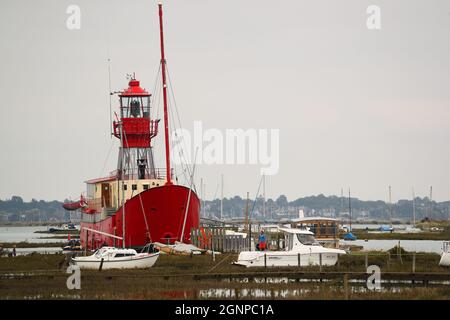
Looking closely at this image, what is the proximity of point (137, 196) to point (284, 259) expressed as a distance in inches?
773

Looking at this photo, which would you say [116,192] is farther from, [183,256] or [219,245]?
[183,256]

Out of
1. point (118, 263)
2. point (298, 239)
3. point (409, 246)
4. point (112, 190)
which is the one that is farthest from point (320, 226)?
point (409, 246)

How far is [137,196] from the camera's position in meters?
74.2

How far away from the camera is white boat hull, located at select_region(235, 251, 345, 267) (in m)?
56.8

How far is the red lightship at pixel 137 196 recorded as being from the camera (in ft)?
243

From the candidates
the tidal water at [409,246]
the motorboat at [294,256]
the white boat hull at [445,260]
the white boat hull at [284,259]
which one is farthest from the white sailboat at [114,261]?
the tidal water at [409,246]

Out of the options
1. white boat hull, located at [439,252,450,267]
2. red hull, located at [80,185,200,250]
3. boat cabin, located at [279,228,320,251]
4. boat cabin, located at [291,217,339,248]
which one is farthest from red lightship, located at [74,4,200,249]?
white boat hull, located at [439,252,450,267]

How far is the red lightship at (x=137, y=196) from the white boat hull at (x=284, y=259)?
1222 cm

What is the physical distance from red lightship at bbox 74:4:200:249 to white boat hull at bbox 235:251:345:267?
40.1 ft

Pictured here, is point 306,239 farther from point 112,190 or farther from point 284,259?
point 112,190

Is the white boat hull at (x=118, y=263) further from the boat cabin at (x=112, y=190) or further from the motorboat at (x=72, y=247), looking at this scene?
the motorboat at (x=72, y=247)

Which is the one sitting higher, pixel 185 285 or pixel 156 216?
pixel 156 216
